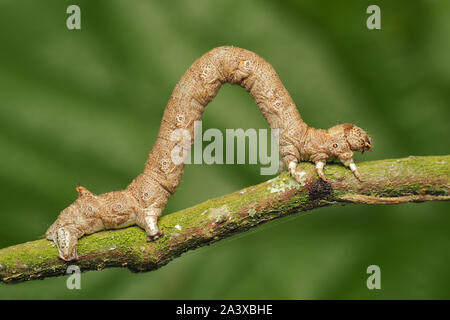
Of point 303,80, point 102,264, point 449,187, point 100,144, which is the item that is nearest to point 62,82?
point 100,144

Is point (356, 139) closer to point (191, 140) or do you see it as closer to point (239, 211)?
point (239, 211)

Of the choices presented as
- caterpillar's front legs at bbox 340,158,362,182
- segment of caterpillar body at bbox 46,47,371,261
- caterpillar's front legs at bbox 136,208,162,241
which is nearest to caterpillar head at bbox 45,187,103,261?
segment of caterpillar body at bbox 46,47,371,261

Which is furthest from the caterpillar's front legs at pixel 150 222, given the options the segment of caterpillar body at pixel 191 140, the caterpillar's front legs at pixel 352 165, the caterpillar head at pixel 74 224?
the caterpillar's front legs at pixel 352 165

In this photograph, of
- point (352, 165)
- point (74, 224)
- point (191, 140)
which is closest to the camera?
point (352, 165)

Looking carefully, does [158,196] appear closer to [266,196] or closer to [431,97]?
[266,196]

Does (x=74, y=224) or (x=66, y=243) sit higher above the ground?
(x=74, y=224)

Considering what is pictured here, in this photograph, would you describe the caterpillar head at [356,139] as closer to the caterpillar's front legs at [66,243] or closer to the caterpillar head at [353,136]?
the caterpillar head at [353,136]

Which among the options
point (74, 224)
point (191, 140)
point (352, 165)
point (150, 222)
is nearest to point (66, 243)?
point (74, 224)

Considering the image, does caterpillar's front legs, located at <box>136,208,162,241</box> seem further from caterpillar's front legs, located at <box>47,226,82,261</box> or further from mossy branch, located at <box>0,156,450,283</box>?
caterpillar's front legs, located at <box>47,226,82,261</box>

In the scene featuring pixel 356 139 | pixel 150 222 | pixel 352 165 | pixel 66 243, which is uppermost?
pixel 356 139
